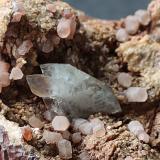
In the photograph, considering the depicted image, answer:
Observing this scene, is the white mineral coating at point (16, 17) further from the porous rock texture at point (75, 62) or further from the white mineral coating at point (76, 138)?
the white mineral coating at point (76, 138)

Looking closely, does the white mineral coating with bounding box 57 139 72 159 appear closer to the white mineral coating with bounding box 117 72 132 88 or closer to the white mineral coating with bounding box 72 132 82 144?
the white mineral coating with bounding box 72 132 82 144

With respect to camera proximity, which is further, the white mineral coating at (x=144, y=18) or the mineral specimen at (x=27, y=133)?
the white mineral coating at (x=144, y=18)

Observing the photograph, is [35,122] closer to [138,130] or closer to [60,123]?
[60,123]

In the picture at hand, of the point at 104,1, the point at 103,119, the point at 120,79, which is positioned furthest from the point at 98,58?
the point at 104,1

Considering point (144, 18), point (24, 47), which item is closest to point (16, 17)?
point (24, 47)

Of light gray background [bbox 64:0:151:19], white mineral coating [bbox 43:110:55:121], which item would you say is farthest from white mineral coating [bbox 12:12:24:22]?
light gray background [bbox 64:0:151:19]

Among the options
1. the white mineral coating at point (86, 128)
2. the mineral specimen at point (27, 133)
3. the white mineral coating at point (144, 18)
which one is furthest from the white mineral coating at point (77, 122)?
the white mineral coating at point (144, 18)
